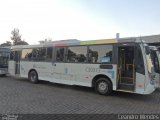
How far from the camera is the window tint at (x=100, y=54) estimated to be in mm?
9761

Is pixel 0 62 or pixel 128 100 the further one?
pixel 0 62

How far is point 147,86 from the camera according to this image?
344 inches

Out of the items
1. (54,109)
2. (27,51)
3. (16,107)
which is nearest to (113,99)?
(54,109)

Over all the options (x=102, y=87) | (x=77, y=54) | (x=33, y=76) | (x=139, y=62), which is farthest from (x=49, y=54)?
(x=139, y=62)

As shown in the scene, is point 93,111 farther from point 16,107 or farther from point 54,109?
point 16,107

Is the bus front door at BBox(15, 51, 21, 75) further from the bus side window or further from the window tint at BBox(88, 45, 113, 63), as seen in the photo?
the bus side window

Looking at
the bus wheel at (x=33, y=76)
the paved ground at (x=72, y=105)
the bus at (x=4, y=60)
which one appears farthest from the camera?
the bus at (x=4, y=60)

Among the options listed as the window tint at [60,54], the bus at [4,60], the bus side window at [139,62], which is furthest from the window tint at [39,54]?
the bus side window at [139,62]

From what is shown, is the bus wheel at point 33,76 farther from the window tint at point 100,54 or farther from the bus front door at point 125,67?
the bus front door at point 125,67

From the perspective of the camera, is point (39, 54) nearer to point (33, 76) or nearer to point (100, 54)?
point (33, 76)

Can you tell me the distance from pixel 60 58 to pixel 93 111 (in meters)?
5.47

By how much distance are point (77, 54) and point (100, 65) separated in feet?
5.51

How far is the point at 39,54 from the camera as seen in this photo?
13.4 metres

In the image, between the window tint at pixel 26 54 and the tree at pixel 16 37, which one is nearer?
the window tint at pixel 26 54
